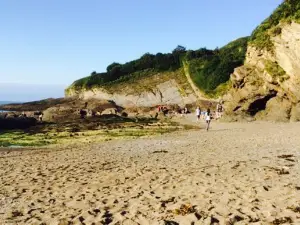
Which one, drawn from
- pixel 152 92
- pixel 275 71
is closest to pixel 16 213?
pixel 275 71

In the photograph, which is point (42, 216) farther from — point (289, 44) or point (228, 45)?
point (228, 45)

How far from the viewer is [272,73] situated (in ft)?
159

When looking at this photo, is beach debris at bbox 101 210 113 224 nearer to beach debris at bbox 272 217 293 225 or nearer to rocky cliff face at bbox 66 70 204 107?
beach debris at bbox 272 217 293 225

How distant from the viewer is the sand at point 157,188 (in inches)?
453

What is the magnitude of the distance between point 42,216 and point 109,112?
71260mm

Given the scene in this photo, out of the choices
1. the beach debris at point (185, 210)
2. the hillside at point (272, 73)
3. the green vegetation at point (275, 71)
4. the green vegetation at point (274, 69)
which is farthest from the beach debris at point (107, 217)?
the green vegetation at point (274, 69)

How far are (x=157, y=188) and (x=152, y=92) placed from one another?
87.2 m

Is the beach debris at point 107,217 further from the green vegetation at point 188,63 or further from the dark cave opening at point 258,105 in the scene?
the green vegetation at point 188,63

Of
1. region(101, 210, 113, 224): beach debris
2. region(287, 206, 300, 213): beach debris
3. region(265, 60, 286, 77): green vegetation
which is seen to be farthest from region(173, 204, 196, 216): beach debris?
region(265, 60, 286, 77): green vegetation

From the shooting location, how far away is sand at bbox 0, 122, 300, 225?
11.5 m

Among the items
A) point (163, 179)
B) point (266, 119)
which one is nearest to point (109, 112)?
point (266, 119)

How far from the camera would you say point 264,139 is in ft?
96.8

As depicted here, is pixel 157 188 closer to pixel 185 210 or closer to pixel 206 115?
pixel 185 210

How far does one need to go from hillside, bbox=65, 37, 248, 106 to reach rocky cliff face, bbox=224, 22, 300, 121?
30.0m
